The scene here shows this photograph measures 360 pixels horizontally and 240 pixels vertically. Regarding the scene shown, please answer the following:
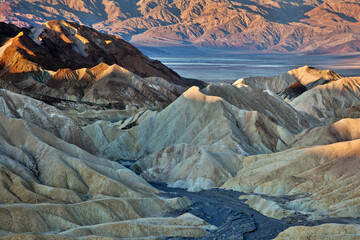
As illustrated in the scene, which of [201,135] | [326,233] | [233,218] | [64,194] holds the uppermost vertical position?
[326,233]

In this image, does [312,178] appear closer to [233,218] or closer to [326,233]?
[233,218]

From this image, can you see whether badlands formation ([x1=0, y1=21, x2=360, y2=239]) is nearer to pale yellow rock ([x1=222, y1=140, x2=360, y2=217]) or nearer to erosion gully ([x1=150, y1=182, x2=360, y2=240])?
pale yellow rock ([x1=222, y1=140, x2=360, y2=217])

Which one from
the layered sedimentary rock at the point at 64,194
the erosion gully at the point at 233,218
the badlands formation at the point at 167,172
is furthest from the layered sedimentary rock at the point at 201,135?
the layered sedimentary rock at the point at 64,194

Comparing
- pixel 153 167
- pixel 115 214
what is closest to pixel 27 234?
pixel 115 214

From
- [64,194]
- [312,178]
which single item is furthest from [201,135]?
[64,194]

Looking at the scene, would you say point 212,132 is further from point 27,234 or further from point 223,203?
point 27,234

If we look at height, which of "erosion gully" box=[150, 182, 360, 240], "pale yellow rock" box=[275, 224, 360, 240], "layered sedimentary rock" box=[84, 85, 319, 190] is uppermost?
"pale yellow rock" box=[275, 224, 360, 240]

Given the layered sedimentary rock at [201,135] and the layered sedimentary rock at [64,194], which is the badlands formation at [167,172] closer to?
the layered sedimentary rock at [64,194]

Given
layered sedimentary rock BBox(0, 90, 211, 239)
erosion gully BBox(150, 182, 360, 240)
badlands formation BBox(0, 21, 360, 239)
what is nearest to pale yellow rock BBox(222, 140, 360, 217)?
badlands formation BBox(0, 21, 360, 239)
